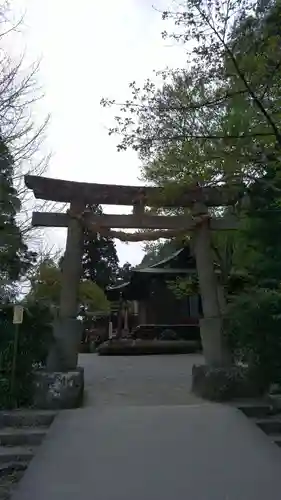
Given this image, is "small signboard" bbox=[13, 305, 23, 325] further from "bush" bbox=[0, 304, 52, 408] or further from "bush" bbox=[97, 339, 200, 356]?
"bush" bbox=[97, 339, 200, 356]

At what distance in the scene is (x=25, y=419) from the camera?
623 cm

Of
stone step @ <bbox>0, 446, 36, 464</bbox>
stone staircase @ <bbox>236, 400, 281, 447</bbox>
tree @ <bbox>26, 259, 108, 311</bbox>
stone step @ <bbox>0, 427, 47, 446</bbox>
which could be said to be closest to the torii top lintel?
tree @ <bbox>26, 259, 108, 311</bbox>

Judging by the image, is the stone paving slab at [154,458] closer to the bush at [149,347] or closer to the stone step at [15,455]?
the stone step at [15,455]

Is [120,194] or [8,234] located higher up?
[120,194]

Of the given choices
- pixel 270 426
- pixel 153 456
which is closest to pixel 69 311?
pixel 270 426

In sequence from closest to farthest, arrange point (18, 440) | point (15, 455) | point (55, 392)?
point (15, 455)
point (18, 440)
point (55, 392)

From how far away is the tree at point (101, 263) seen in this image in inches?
1313

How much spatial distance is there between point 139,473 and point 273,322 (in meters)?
3.29

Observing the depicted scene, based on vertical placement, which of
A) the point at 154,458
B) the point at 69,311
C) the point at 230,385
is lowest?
the point at 154,458

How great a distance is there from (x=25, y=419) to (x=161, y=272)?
1385cm

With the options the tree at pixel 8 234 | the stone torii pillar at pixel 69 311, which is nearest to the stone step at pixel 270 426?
the stone torii pillar at pixel 69 311

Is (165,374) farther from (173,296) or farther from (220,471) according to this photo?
(173,296)

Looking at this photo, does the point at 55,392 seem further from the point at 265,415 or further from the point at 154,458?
the point at 265,415

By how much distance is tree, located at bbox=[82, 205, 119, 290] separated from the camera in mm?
33344
